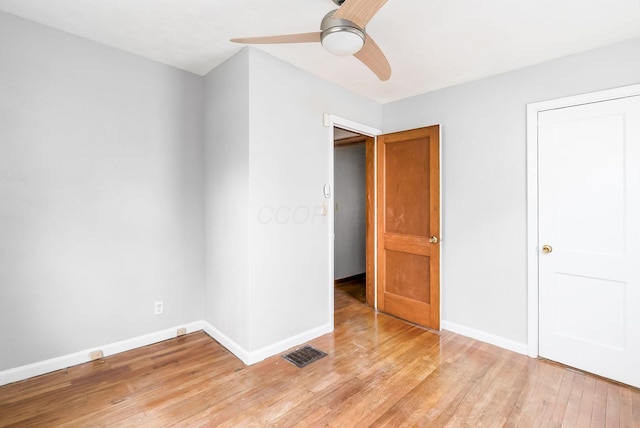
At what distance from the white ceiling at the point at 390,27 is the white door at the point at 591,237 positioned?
597 mm

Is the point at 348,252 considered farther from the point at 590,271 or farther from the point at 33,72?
the point at 33,72

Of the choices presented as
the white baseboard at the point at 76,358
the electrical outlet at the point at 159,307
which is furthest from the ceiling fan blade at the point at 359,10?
the white baseboard at the point at 76,358

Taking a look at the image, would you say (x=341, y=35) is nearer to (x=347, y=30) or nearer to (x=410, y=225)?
(x=347, y=30)

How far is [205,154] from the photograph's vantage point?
3.09 m

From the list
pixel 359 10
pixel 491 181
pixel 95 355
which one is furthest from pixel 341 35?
pixel 95 355

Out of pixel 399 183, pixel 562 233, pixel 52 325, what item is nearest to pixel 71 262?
pixel 52 325

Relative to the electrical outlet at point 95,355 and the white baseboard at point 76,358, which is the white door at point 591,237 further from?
the electrical outlet at point 95,355

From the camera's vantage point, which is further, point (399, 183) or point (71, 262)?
point (399, 183)

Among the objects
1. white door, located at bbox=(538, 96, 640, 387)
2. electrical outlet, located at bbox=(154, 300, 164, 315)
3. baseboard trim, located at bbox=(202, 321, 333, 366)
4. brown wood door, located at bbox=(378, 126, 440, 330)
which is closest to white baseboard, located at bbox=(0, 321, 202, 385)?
electrical outlet, located at bbox=(154, 300, 164, 315)

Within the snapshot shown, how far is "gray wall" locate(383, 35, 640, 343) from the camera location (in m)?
2.54

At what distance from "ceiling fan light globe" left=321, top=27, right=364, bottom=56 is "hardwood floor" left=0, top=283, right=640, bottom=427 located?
2.19 metres

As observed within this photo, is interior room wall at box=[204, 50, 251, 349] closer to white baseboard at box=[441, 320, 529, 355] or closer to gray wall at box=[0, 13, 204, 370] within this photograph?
gray wall at box=[0, 13, 204, 370]

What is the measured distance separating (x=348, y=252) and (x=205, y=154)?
10.1 ft

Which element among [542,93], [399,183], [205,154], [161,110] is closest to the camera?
[542,93]
